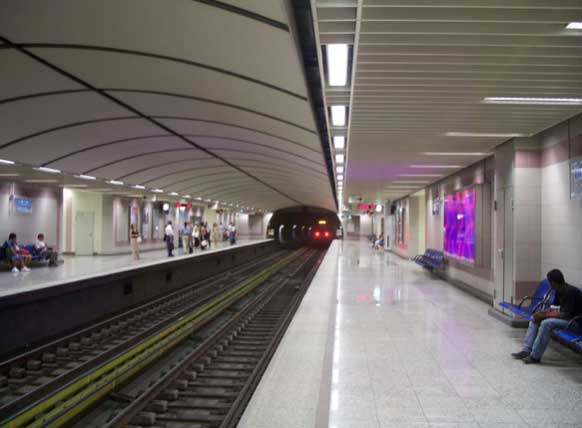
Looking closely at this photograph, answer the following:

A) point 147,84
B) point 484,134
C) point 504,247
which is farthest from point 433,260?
point 147,84

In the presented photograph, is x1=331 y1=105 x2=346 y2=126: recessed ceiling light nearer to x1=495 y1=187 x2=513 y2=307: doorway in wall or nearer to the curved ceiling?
the curved ceiling

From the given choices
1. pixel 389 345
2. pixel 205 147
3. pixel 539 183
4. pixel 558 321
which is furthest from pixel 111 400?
pixel 205 147

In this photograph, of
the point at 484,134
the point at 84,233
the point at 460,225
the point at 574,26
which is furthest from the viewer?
the point at 84,233

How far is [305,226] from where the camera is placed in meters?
42.4

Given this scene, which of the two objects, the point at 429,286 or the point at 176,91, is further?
the point at 429,286

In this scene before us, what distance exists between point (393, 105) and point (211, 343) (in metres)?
5.00

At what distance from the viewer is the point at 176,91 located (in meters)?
8.07

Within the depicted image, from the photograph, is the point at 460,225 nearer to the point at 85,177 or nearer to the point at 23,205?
the point at 85,177

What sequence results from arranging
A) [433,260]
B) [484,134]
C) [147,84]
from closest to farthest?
[147,84] < [484,134] < [433,260]

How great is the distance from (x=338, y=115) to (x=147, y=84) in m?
3.10

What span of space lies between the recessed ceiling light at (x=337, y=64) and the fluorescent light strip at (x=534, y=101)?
1.77 meters

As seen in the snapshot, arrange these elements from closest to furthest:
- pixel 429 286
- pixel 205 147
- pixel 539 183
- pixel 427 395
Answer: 1. pixel 427 395
2. pixel 539 183
3. pixel 429 286
4. pixel 205 147

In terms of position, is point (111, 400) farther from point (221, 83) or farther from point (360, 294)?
point (360, 294)

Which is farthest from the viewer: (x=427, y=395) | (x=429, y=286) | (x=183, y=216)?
(x=183, y=216)
